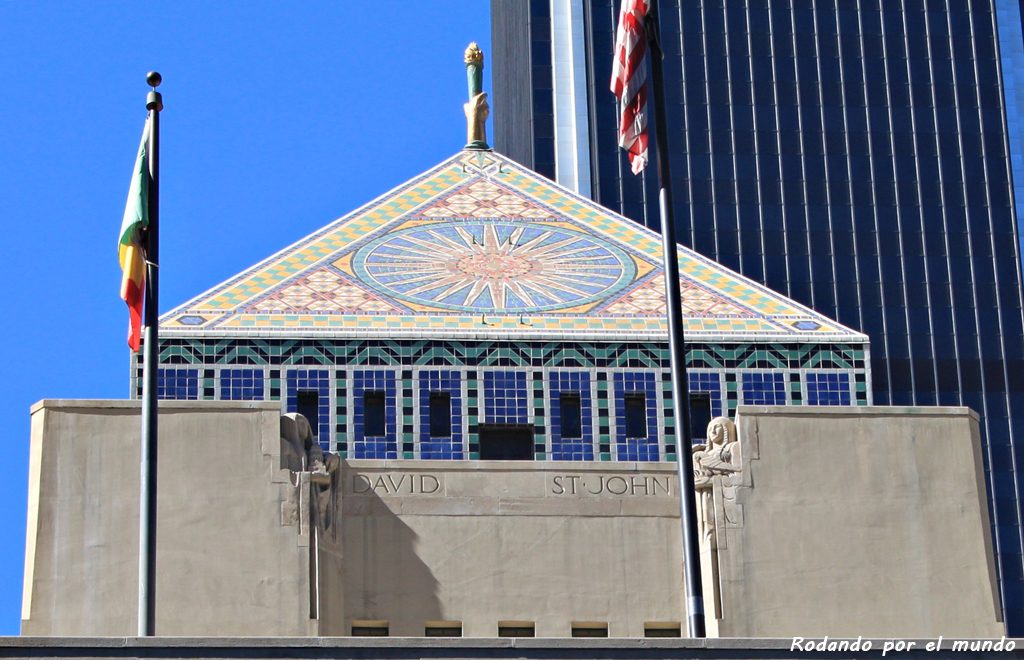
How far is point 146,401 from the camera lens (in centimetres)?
3177

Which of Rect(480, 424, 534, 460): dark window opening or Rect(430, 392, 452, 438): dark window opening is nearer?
Rect(480, 424, 534, 460): dark window opening

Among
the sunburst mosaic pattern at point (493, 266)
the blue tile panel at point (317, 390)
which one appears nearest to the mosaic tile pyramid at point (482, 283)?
the sunburst mosaic pattern at point (493, 266)

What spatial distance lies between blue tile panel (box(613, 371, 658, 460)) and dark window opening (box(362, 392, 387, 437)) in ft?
11.8

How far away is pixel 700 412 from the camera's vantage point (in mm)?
41844

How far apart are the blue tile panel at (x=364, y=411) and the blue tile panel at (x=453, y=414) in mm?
441

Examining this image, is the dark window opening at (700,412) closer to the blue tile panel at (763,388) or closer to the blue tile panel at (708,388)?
the blue tile panel at (708,388)

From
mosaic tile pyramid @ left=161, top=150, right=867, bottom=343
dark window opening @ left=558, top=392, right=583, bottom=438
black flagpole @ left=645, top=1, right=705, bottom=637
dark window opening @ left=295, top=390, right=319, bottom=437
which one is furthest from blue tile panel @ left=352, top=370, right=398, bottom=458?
black flagpole @ left=645, top=1, right=705, bottom=637

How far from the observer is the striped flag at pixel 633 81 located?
34.4 metres

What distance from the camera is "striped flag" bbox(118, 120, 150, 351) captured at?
33062mm

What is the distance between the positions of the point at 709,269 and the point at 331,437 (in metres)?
7.41

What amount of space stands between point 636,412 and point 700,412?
1.00m

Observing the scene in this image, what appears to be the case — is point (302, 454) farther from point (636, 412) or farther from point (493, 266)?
point (493, 266)

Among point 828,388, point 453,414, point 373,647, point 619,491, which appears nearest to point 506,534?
point 619,491

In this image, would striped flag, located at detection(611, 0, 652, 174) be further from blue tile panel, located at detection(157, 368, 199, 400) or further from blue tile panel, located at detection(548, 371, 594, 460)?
blue tile panel, located at detection(157, 368, 199, 400)
